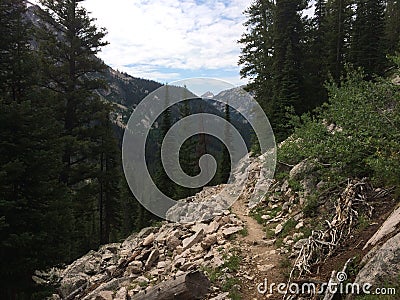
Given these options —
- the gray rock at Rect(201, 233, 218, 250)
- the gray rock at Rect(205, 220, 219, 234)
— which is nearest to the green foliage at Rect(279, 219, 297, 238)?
the gray rock at Rect(201, 233, 218, 250)

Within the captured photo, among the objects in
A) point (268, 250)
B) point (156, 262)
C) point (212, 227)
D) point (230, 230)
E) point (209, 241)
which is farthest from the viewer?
point (212, 227)

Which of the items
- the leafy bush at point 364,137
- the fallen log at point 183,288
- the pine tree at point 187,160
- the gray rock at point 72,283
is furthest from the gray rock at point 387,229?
the pine tree at point 187,160

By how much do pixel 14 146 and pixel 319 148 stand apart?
346 inches

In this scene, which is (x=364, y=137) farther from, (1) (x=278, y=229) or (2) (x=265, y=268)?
(2) (x=265, y=268)

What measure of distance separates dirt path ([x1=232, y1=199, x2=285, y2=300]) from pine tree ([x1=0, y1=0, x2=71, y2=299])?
230 inches

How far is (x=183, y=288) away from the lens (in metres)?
5.93

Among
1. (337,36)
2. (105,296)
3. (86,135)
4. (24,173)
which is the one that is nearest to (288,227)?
(105,296)

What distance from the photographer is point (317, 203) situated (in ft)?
28.7

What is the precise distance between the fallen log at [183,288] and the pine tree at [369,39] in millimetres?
22683

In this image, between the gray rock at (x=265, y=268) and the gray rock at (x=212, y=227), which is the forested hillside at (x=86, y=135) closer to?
the gray rock at (x=212, y=227)

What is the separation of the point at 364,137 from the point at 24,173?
958 centimetres

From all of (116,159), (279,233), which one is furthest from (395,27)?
(279,233)

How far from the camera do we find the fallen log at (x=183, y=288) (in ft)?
19.5

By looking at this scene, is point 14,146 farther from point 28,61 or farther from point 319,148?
point 319,148
